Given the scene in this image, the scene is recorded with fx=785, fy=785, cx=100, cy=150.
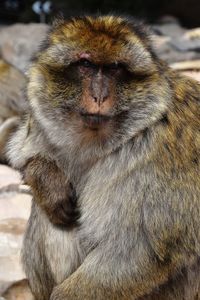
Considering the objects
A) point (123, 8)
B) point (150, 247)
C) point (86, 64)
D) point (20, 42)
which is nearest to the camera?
point (86, 64)

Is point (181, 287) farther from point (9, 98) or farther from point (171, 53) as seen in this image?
point (171, 53)

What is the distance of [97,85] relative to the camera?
406cm

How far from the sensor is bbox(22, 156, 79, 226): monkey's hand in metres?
4.52

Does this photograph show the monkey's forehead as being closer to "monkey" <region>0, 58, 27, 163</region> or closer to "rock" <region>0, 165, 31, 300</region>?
"rock" <region>0, 165, 31, 300</region>

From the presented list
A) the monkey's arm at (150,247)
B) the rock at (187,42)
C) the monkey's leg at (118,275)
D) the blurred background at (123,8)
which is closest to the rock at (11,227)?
the monkey's leg at (118,275)

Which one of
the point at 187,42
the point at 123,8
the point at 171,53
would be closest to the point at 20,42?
→ the point at 171,53

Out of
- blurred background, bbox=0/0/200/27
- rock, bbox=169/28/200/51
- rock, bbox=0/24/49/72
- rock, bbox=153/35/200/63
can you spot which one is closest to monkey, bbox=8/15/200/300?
rock, bbox=153/35/200/63

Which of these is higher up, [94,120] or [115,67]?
[115,67]

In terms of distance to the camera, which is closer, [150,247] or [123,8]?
[150,247]

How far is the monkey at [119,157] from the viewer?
4.15 meters

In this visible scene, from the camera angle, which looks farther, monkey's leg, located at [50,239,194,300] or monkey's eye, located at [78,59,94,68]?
monkey's leg, located at [50,239,194,300]

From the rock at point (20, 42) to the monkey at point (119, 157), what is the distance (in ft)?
22.6

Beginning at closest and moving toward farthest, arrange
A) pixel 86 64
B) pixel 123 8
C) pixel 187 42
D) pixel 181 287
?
pixel 86 64 → pixel 181 287 → pixel 187 42 → pixel 123 8

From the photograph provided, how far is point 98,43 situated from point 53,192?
0.93m
